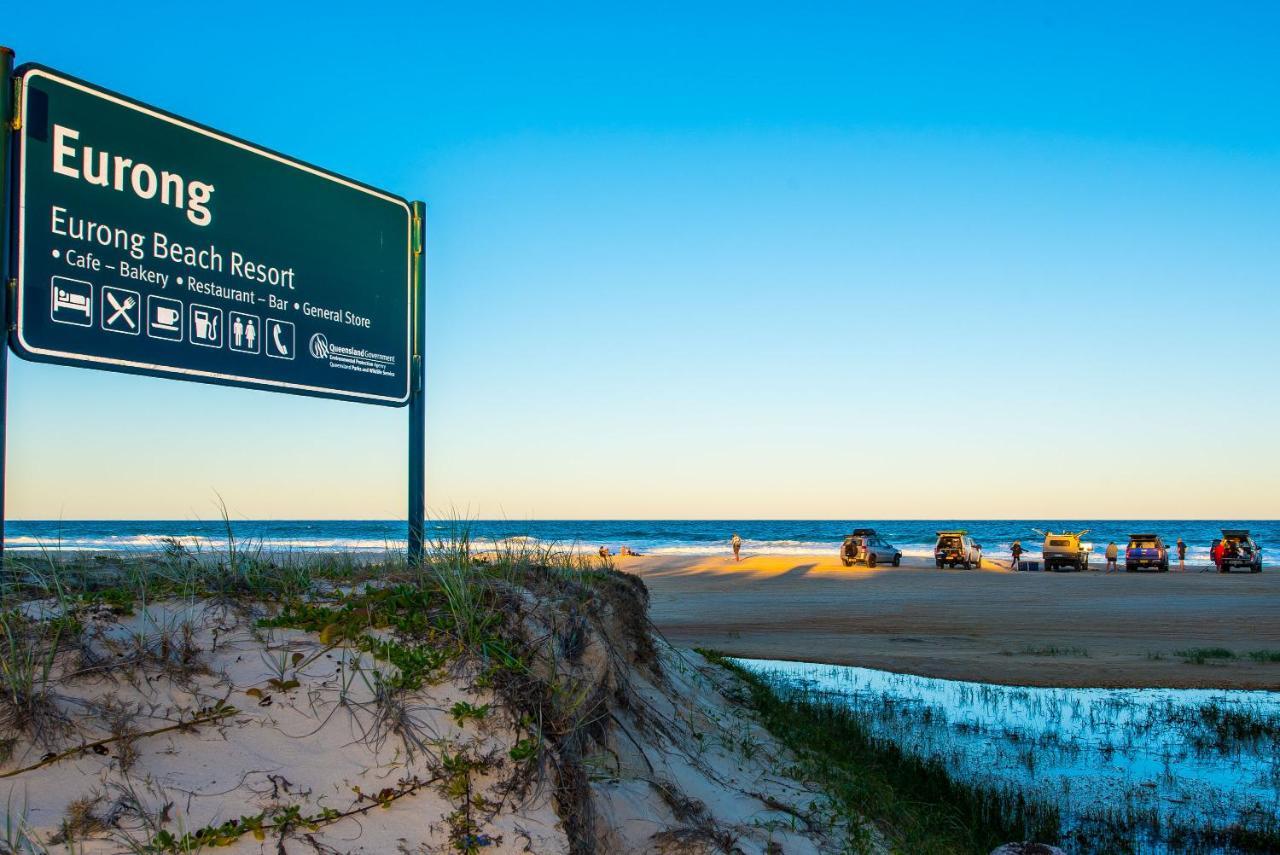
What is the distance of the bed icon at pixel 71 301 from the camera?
5.76 m

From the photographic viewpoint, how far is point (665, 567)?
146ft

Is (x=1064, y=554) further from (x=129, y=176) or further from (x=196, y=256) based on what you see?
(x=129, y=176)

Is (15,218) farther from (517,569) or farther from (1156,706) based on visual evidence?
(1156,706)

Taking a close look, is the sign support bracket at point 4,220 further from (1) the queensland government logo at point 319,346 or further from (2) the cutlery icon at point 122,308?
(1) the queensland government logo at point 319,346

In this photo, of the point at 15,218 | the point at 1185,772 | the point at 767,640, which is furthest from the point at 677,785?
the point at 767,640

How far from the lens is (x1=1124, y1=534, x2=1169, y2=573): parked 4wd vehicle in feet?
142

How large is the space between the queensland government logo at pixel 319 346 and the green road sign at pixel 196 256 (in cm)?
2

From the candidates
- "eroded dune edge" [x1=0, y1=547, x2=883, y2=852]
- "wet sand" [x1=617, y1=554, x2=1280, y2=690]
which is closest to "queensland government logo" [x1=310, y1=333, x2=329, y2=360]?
"eroded dune edge" [x1=0, y1=547, x2=883, y2=852]

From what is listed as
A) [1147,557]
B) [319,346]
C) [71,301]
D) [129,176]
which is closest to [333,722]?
[71,301]

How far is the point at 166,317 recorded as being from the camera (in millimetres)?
6320

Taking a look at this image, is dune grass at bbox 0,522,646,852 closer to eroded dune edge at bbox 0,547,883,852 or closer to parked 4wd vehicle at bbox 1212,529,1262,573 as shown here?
eroded dune edge at bbox 0,547,883,852

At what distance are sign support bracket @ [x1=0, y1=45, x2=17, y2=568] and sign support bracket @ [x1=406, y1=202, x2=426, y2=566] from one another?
2.83 meters

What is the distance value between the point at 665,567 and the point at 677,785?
3946cm

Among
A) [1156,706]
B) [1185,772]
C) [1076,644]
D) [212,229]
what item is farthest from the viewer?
[1076,644]
